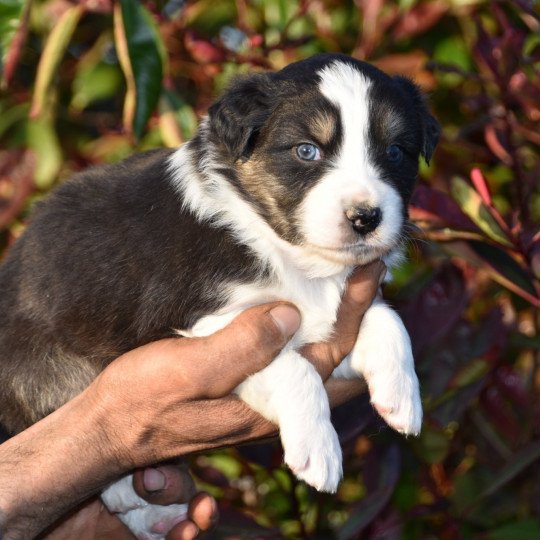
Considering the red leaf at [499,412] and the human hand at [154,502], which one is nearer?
the human hand at [154,502]

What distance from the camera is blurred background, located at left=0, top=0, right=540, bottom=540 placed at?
322cm

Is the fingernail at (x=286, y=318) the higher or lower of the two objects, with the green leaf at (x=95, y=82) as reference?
higher

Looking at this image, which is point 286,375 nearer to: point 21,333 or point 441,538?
point 21,333

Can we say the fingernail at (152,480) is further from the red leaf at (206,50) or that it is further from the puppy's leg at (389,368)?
the red leaf at (206,50)

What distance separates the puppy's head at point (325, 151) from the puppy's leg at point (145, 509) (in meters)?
1.04

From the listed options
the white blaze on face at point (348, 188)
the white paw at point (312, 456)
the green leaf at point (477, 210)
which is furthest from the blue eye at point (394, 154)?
the white paw at point (312, 456)

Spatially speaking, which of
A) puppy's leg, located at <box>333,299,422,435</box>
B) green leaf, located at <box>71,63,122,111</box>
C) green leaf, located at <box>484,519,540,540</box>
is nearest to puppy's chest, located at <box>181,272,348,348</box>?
puppy's leg, located at <box>333,299,422,435</box>

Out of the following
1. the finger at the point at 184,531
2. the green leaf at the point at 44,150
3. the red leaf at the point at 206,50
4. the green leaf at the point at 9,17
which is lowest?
the finger at the point at 184,531

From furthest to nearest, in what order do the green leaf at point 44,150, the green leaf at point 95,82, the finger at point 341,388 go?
the green leaf at point 95,82, the green leaf at point 44,150, the finger at point 341,388

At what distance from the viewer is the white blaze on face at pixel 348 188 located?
268 cm

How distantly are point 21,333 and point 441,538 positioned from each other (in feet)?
5.59

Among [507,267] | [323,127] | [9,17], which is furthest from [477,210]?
[9,17]

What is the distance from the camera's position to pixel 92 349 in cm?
301

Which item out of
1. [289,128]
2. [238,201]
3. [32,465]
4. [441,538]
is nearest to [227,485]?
[441,538]
